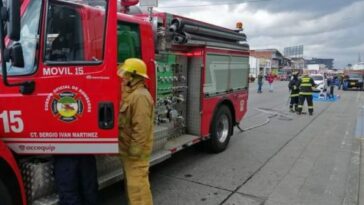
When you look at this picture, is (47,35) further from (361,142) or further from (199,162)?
(361,142)

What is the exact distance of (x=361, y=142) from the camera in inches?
367

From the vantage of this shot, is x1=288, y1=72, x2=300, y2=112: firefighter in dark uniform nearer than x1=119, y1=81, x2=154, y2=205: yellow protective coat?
No

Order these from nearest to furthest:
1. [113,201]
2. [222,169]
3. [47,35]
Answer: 1. [47,35]
2. [113,201]
3. [222,169]

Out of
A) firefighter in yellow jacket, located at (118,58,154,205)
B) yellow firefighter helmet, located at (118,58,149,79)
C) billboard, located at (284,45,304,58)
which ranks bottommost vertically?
firefighter in yellow jacket, located at (118,58,154,205)

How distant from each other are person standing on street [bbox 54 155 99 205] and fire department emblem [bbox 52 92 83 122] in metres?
0.40

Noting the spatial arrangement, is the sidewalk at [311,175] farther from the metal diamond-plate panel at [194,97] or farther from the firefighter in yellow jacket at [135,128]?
the firefighter in yellow jacket at [135,128]

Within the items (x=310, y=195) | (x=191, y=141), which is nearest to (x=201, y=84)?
(x=191, y=141)

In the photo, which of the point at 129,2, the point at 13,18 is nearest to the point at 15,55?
the point at 13,18

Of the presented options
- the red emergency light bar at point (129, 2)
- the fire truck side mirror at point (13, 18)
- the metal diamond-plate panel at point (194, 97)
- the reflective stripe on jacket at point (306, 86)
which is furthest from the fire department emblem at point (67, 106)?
the reflective stripe on jacket at point (306, 86)

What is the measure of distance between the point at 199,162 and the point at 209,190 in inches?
58.0

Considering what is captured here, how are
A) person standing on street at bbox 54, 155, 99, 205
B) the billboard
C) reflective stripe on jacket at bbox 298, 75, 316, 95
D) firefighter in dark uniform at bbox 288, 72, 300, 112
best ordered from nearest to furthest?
person standing on street at bbox 54, 155, 99, 205 → reflective stripe on jacket at bbox 298, 75, 316, 95 → firefighter in dark uniform at bbox 288, 72, 300, 112 → the billboard

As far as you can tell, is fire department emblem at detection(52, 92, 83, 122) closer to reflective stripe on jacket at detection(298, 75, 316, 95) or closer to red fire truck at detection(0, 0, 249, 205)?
red fire truck at detection(0, 0, 249, 205)

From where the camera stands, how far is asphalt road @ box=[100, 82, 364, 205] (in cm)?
519

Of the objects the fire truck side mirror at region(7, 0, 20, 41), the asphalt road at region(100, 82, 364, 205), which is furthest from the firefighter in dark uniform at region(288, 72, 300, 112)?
the fire truck side mirror at region(7, 0, 20, 41)
